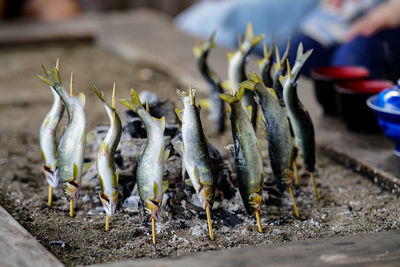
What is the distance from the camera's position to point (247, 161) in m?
1.67

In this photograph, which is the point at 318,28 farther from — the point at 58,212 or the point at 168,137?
the point at 58,212

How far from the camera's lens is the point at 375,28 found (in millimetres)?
3492

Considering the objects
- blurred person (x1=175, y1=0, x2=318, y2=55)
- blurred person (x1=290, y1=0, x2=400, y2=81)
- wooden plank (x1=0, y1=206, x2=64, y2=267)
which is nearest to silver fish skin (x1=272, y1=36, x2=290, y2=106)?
wooden plank (x1=0, y1=206, x2=64, y2=267)

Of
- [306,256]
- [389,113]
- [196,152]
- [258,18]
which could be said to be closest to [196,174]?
[196,152]

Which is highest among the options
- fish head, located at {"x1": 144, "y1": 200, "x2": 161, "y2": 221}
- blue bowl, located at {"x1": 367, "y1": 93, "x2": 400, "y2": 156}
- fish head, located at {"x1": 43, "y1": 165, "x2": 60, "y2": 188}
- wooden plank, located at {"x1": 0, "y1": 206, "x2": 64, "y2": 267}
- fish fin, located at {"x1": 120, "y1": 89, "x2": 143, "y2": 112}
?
fish fin, located at {"x1": 120, "y1": 89, "x2": 143, "y2": 112}

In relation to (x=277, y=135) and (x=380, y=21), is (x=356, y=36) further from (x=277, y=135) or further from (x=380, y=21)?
(x=277, y=135)

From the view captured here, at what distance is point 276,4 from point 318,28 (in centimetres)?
107

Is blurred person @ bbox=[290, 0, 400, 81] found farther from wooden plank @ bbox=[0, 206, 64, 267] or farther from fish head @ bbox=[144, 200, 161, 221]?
wooden plank @ bbox=[0, 206, 64, 267]

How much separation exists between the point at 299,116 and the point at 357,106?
0.69 meters

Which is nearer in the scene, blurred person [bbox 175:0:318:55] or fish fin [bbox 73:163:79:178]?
fish fin [bbox 73:163:79:178]

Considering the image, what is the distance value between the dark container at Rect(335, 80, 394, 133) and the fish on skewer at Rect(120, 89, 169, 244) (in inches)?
47.1

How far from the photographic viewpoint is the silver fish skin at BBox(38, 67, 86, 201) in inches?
70.6

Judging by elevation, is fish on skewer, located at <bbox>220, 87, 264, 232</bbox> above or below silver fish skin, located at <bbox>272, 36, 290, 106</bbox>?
below

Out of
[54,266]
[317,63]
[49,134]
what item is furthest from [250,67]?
[54,266]
